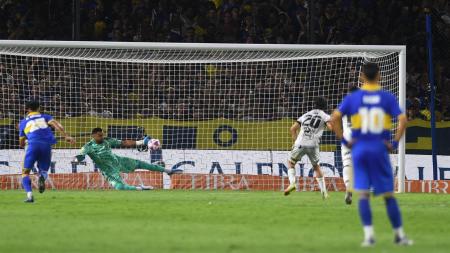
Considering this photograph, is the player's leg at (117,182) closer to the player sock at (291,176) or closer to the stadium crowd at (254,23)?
the stadium crowd at (254,23)

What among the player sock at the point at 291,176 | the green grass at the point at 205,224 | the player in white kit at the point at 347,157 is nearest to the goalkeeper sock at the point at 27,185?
the green grass at the point at 205,224

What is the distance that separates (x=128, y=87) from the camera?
25.7 m

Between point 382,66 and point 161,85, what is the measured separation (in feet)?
18.4

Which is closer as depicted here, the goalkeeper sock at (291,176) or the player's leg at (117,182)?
the goalkeeper sock at (291,176)

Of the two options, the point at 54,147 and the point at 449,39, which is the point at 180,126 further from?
the point at 449,39

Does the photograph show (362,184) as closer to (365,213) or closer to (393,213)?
(365,213)

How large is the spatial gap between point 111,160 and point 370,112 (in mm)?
14187

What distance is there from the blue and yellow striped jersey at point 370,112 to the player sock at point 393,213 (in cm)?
72

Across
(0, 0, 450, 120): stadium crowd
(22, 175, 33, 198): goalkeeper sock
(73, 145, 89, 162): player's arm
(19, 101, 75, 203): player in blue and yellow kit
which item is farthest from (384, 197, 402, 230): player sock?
(0, 0, 450, 120): stadium crowd

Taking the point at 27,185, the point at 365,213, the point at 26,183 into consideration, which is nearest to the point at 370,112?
the point at 365,213

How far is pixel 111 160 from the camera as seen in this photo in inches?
971

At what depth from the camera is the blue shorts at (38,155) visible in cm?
2023

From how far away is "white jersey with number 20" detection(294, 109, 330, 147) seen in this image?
69.2ft

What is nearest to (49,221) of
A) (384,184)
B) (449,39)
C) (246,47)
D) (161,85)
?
(384,184)
